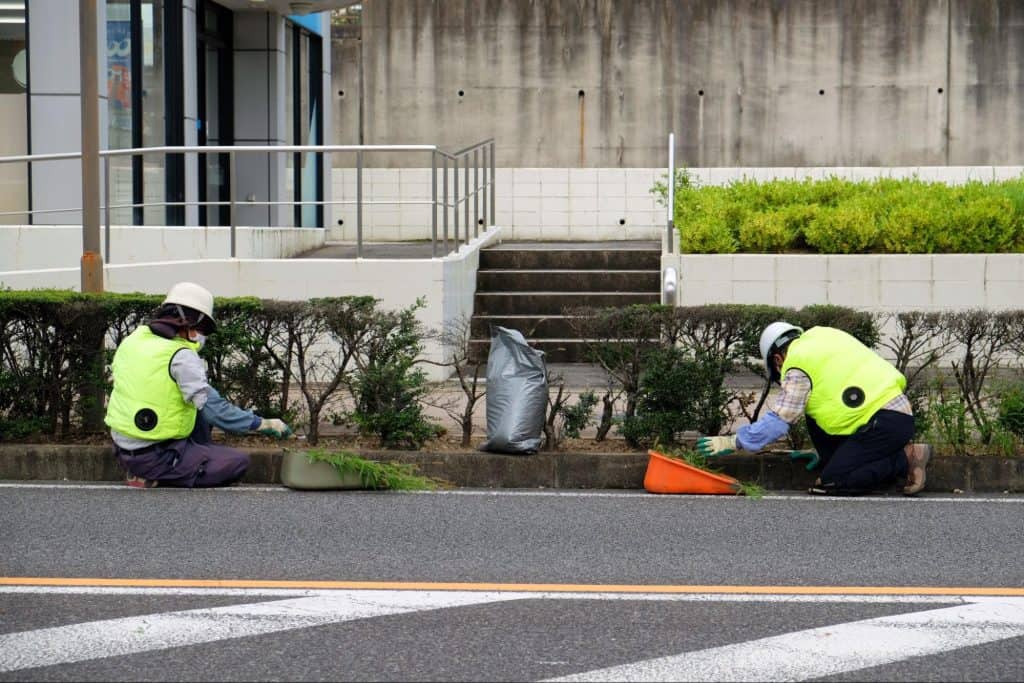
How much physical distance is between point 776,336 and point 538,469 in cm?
183

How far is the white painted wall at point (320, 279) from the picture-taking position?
1459cm

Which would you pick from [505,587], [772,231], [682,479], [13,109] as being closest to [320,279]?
[13,109]

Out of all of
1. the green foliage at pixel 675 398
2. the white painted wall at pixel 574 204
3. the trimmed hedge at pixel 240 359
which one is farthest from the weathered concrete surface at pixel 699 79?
the green foliage at pixel 675 398

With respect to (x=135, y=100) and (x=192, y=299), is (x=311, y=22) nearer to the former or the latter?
(x=135, y=100)

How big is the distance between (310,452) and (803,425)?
3.39 m

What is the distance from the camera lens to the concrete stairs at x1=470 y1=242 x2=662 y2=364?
1580cm

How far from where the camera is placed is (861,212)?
15.9 metres

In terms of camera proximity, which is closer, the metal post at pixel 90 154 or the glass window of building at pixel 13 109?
the metal post at pixel 90 154

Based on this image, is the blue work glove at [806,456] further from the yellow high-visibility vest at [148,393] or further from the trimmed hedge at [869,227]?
the trimmed hedge at [869,227]

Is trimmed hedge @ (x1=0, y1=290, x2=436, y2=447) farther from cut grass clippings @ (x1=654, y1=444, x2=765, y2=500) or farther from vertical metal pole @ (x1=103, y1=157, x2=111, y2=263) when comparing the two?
vertical metal pole @ (x1=103, y1=157, x2=111, y2=263)

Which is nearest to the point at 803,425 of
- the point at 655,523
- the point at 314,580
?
the point at 655,523

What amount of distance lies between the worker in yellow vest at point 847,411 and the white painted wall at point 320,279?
5.57 metres

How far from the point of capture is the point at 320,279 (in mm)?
14797

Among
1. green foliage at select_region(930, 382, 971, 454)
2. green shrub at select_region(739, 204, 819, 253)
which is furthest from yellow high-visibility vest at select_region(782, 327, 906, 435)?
green shrub at select_region(739, 204, 819, 253)
